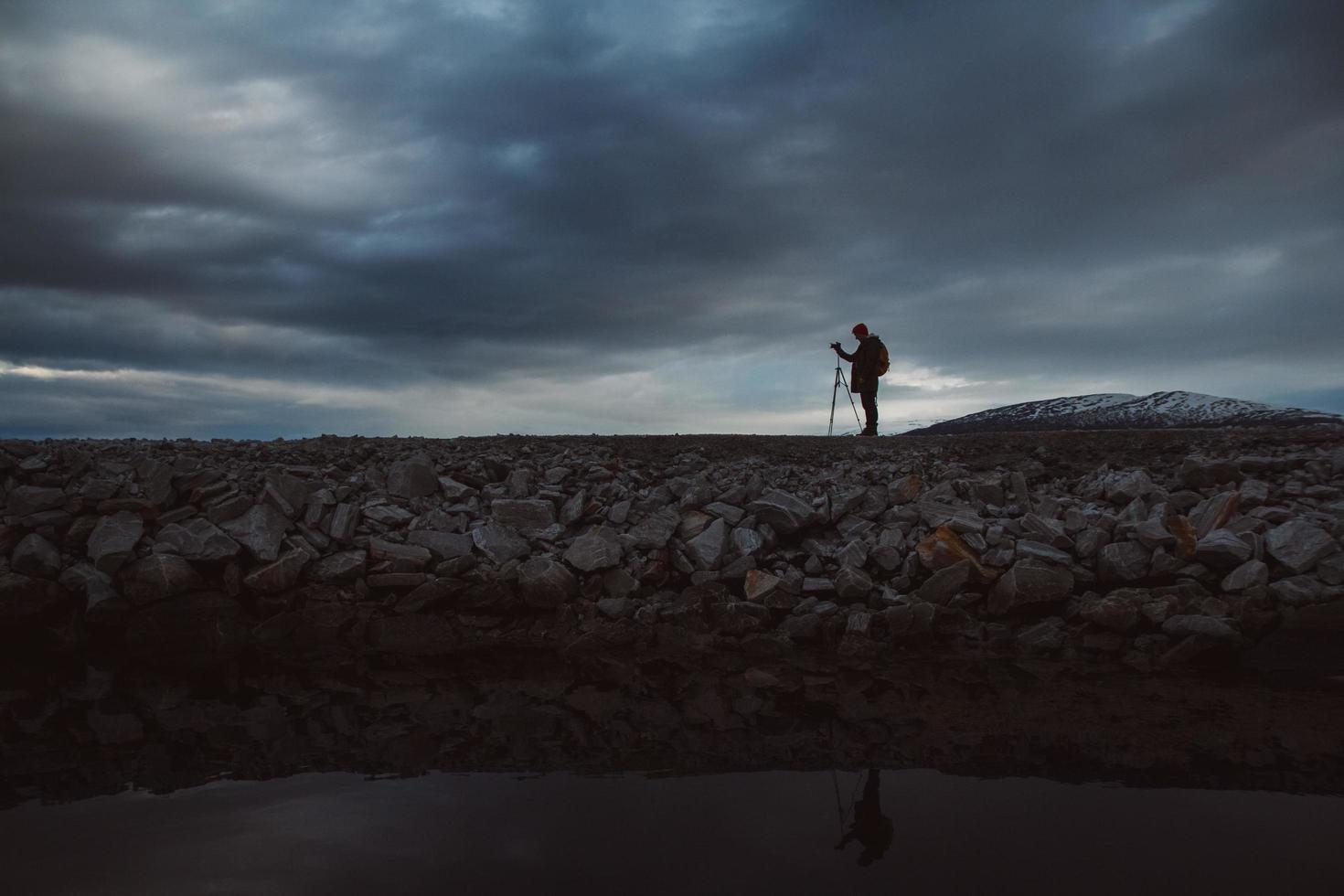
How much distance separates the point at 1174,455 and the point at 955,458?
3237 millimetres

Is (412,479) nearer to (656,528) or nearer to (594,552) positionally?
(594,552)

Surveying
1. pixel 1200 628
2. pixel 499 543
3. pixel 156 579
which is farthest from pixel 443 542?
pixel 1200 628

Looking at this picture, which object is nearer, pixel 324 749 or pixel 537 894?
pixel 537 894

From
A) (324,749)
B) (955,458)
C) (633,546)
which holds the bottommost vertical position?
(324,749)

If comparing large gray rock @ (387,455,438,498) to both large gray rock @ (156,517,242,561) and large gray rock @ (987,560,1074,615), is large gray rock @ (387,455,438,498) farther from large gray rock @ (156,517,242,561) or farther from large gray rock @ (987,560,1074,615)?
large gray rock @ (987,560,1074,615)

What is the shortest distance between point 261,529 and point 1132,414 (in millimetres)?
18462

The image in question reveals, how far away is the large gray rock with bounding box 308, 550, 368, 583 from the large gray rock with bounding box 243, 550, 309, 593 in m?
0.17

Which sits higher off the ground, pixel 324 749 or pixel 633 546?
pixel 633 546

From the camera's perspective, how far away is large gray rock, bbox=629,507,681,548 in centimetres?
1018

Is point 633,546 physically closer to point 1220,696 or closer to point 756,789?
point 756,789

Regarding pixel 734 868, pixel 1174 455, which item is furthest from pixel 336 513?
pixel 1174 455

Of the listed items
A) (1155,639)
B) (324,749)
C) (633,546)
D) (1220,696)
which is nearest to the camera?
(324,749)

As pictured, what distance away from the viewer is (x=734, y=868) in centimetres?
434

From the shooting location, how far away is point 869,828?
482 cm
